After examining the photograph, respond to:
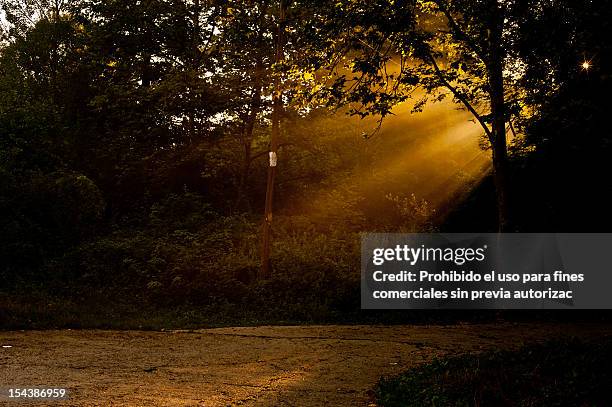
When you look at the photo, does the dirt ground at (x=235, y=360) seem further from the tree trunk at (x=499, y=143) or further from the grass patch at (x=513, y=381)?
the tree trunk at (x=499, y=143)

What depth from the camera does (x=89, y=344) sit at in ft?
34.5

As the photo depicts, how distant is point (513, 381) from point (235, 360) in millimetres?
4607

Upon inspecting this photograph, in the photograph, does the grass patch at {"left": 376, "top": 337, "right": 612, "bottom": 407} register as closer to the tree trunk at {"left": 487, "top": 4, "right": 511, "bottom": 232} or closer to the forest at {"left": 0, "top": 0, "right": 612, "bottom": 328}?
the forest at {"left": 0, "top": 0, "right": 612, "bottom": 328}

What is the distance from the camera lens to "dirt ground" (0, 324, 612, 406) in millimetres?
6832

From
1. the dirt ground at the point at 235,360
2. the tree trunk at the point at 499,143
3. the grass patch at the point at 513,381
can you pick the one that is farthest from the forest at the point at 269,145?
the grass patch at the point at 513,381

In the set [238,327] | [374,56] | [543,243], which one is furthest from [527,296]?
[374,56]

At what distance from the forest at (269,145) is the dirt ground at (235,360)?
212 centimetres

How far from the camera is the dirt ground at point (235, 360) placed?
6832mm

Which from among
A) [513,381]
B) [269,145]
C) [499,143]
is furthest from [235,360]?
[269,145]

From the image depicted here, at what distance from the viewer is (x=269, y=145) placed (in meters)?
23.4

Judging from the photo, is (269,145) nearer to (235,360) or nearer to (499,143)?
(499,143)

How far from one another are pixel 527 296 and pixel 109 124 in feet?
62.6

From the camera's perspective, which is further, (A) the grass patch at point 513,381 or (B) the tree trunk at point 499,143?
(B) the tree trunk at point 499,143

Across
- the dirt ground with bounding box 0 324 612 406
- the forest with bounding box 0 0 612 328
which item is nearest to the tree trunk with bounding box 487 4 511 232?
the forest with bounding box 0 0 612 328
